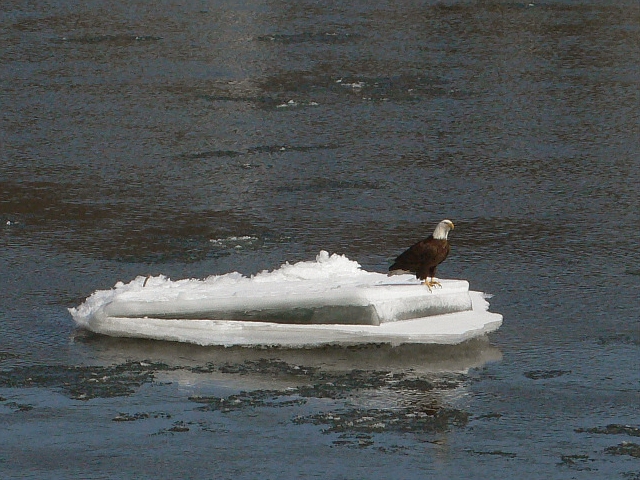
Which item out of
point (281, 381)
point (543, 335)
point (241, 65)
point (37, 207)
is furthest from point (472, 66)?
point (281, 381)

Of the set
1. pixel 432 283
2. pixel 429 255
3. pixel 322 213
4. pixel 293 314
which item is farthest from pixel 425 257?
pixel 322 213

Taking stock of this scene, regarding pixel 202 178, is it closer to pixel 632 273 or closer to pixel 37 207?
pixel 37 207

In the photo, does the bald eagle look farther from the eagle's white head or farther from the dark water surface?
the dark water surface

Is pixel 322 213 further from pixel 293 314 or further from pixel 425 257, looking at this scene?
pixel 293 314

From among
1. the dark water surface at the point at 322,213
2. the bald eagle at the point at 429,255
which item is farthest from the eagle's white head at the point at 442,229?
the dark water surface at the point at 322,213

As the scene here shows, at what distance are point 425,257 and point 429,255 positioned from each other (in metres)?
0.03

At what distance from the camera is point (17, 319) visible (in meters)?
8.66

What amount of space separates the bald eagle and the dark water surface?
53 cm

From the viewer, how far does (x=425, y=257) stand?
8398 mm

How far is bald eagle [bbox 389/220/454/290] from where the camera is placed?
838 centimetres

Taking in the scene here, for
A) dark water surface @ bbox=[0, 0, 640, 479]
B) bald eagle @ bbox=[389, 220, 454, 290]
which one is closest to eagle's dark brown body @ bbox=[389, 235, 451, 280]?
bald eagle @ bbox=[389, 220, 454, 290]

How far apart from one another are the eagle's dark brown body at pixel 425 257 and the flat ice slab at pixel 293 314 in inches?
3.5

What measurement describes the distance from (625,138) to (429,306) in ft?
18.1

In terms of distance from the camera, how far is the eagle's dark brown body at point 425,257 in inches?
330
